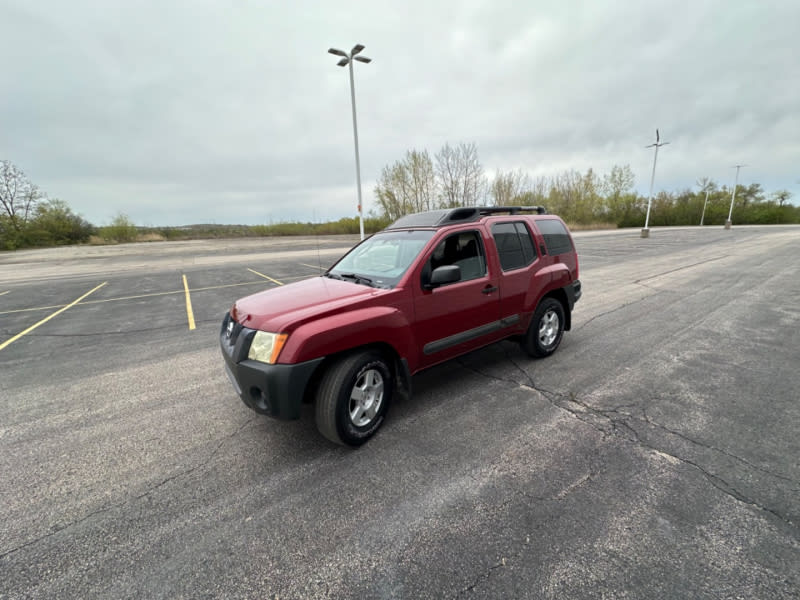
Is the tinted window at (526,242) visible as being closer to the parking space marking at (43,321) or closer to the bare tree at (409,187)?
the parking space marking at (43,321)

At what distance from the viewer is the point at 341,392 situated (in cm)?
259

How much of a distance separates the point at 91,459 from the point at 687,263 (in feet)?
56.9

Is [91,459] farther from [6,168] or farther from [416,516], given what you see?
[6,168]

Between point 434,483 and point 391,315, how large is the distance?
1.29 meters

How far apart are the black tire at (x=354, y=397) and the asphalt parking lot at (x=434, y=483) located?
178 millimetres

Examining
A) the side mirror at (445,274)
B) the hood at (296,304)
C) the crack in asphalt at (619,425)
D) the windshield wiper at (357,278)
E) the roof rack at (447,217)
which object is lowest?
the crack in asphalt at (619,425)

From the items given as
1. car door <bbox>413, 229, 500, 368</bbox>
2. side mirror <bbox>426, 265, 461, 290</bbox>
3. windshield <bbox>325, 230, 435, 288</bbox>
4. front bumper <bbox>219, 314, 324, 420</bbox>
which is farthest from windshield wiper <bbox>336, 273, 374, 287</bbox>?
front bumper <bbox>219, 314, 324, 420</bbox>

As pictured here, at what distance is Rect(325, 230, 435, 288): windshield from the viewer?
130 inches

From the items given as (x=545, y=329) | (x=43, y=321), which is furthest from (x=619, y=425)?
(x=43, y=321)

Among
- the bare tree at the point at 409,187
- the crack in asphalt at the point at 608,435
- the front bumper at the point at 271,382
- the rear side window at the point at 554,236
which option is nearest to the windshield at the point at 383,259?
the front bumper at the point at 271,382

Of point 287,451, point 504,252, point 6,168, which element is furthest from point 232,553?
point 6,168

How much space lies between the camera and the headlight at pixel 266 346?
2.50m

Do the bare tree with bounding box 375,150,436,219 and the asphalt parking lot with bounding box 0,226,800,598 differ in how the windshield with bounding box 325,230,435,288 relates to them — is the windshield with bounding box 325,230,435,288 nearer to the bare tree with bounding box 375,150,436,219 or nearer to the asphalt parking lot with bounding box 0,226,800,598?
the asphalt parking lot with bounding box 0,226,800,598

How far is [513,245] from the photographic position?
4125mm
